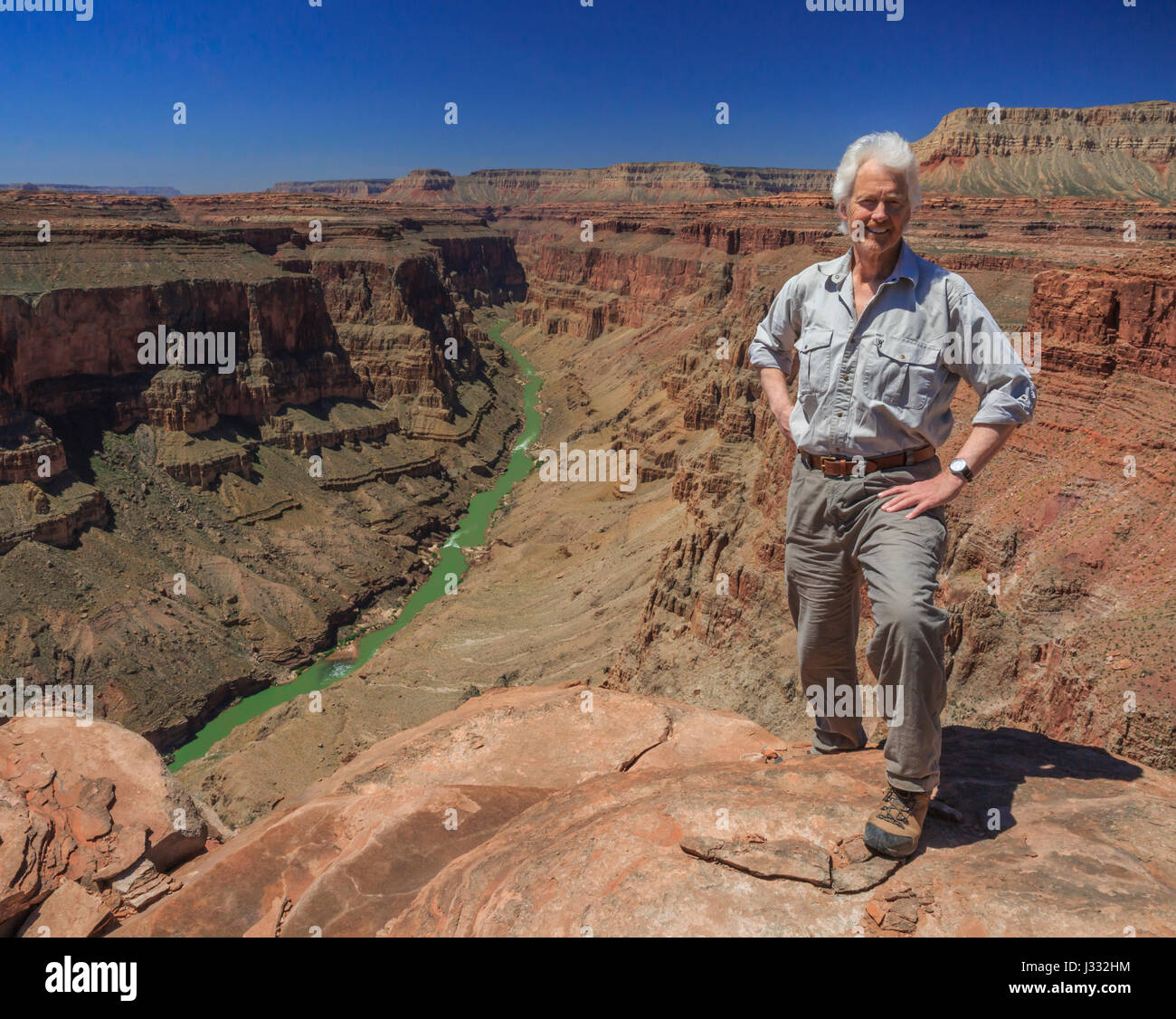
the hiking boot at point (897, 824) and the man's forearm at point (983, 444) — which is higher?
the man's forearm at point (983, 444)

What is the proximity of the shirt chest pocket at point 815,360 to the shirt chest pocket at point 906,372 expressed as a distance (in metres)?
0.43

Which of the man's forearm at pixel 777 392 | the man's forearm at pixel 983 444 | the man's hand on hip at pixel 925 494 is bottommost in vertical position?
the man's hand on hip at pixel 925 494

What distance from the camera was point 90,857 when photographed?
367 inches

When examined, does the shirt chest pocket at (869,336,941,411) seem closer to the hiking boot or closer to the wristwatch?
the wristwatch

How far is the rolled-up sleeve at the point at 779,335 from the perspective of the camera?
25.1 feet

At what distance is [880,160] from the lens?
666cm

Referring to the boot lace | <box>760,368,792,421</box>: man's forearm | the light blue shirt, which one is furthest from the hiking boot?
<box>760,368,792,421</box>: man's forearm

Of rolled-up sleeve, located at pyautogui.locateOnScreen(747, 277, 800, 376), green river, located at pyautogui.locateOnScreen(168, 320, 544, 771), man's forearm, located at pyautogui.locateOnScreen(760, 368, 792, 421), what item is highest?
rolled-up sleeve, located at pyautogui.locateOnScreen(747, 277, 800, 376)

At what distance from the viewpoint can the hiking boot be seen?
6.34m

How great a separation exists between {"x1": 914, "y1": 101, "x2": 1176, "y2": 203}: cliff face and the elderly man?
452 ft

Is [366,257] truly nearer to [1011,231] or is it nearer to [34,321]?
[34,321]

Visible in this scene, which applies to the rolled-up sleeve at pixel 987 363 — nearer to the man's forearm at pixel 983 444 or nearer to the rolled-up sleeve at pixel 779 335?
the man's forearm at pixel 983 444

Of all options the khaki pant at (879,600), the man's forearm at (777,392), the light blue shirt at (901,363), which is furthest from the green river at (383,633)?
the light blue shirt at (901,363)
